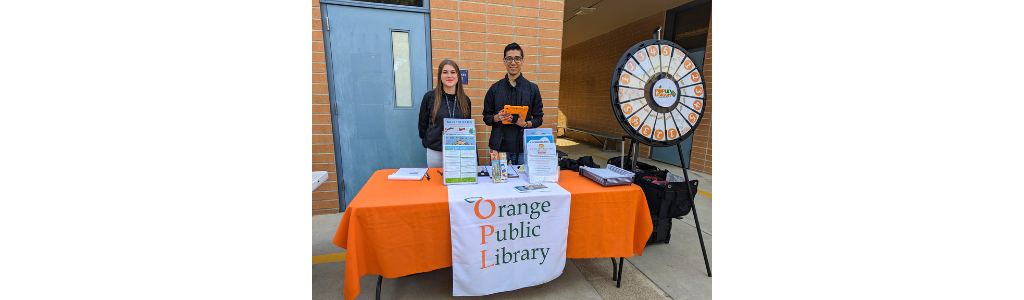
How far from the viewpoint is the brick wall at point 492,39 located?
2975mm

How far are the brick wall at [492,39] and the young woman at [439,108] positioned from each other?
0.72 metres

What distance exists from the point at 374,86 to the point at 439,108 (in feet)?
3.24

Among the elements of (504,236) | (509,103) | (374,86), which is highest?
(374,86)

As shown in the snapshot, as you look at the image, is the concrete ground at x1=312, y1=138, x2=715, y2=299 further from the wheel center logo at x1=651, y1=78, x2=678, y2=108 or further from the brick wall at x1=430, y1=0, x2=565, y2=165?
the brick wall at x1=430, y1=0, x2=565, y2=165

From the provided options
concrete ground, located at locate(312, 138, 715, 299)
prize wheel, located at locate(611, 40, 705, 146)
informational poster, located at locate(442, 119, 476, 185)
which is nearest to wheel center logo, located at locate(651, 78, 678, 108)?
prize wheel, located at locate(611, 40, 705, 146)

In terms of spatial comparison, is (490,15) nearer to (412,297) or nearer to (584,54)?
(412,297)

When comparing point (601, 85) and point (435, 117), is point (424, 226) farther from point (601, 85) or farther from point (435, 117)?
point (601, 85)

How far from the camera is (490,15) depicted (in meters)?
3.05

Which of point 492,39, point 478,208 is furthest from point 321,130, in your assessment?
point 478,208

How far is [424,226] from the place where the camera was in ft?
4.83

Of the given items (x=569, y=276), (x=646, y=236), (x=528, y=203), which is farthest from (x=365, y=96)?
(x=646, y=236)

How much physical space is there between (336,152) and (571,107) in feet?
23.0

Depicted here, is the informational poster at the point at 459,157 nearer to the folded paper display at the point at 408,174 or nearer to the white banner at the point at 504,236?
the white banner at the point at 504,236

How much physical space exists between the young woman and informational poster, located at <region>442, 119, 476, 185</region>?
637 mm
